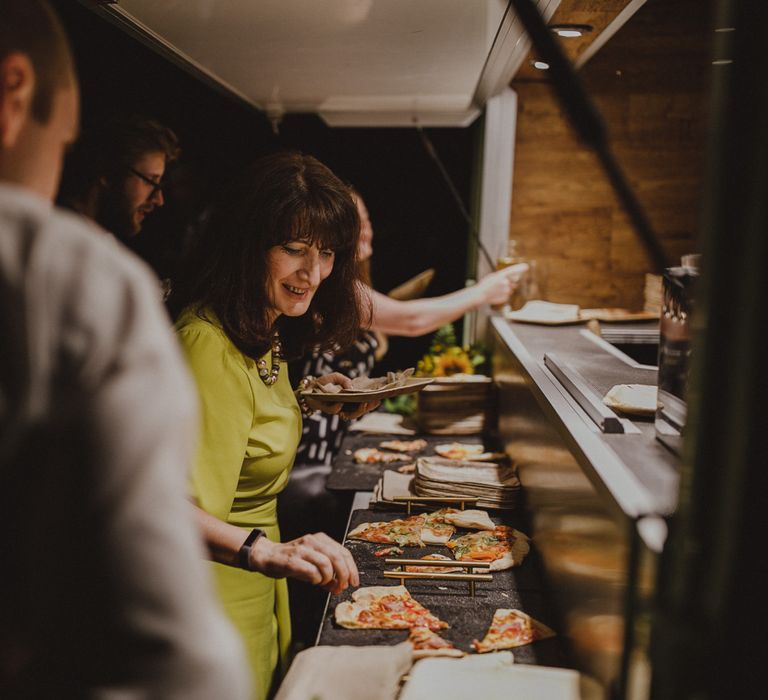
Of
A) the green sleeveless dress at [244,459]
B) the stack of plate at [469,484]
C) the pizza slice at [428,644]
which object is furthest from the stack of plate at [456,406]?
the pizza slice at [428,644]

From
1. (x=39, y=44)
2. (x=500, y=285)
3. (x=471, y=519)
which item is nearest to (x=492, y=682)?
(x=471, y=519)

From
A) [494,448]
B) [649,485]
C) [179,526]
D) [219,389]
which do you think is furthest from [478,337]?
[179,526]

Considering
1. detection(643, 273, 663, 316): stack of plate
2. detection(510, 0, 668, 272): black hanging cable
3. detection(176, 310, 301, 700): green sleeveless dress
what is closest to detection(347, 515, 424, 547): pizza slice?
detection(176, 310, 301, 700): green sleeveless dress

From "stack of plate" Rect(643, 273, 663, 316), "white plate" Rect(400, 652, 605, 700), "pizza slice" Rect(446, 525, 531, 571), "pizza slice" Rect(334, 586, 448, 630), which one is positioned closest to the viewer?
"white plate" Rect(400, 652, 605, 700)

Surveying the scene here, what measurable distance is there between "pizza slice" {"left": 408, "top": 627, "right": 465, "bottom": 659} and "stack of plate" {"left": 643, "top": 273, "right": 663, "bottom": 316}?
303 centimetres

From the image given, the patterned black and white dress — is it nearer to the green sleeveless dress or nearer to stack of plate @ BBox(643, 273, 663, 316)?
the green sleeveless dress

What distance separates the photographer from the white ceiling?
2471 millimetres

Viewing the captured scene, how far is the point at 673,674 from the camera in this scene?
3.10ft

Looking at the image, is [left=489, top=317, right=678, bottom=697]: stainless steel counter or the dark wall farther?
the dark wall

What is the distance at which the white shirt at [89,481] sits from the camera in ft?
2.10

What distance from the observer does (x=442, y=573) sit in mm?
2119

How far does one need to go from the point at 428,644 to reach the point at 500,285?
2679 mm

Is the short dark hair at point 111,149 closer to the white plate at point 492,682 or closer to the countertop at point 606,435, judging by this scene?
the countertop at point 606,435

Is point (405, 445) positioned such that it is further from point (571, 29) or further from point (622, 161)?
point (622, 161)
